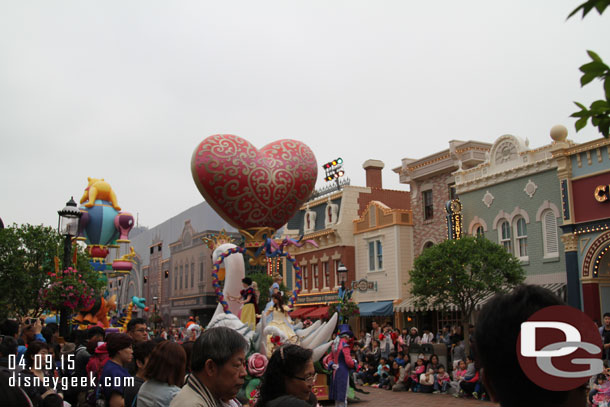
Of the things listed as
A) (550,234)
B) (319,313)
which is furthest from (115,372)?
(319,313)

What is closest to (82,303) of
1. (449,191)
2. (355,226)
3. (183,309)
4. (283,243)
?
(283,243)

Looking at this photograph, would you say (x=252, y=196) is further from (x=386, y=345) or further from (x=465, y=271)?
(x=465, y=271)

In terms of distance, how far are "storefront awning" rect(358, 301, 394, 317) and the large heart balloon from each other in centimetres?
1811

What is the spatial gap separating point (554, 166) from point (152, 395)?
2209 centimetres

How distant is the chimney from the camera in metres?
37.9

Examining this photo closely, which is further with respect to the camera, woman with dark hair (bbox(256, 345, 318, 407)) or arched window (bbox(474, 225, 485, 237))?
arched window (bbox(474, 225, 485, 237))

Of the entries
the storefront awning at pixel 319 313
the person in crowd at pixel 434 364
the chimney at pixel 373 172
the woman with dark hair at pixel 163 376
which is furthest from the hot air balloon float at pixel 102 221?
the woman with dark hair at pixel 163 376

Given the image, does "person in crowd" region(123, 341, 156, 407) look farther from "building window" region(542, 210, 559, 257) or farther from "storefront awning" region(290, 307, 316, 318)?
"storefront awning" region(290, 307, 316, 318)

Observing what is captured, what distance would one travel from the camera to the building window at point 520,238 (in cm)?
2458

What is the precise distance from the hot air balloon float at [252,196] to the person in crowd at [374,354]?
8472mm

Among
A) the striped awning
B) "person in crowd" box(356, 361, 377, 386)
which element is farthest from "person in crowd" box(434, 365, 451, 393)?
"person in crowd" box(356, 361, 377, 386)

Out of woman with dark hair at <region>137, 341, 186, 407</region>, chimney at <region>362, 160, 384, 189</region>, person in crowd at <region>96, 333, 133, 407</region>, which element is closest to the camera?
woman with dark hair at <region>137, 341, 186, 407</region>

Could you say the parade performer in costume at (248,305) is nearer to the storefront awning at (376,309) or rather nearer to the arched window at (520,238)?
the arched window at (520,238)

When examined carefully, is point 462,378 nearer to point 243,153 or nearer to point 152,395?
point 243,153
